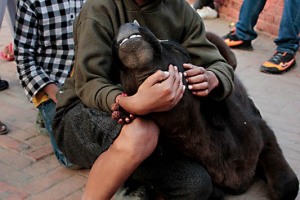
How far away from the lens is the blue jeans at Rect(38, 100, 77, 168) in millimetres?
2831

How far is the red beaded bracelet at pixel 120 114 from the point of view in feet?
6.53

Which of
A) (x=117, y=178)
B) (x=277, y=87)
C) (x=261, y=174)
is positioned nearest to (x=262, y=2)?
(x=277, y=87)

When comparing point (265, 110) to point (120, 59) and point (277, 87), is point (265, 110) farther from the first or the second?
point (120, 59)

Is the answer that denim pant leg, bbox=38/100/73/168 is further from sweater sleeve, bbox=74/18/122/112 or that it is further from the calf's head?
the calf's head

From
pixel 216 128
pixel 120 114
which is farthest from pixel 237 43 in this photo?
pixel 120 114

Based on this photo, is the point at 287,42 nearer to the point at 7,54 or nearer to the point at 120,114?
the point at 7,54

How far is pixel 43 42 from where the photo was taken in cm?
304

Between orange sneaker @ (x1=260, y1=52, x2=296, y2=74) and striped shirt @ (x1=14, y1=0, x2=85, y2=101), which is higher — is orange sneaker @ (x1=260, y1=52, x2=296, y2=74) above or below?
below

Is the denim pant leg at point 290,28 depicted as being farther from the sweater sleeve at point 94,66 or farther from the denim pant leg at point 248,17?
the sweater sleeve at point 94,66

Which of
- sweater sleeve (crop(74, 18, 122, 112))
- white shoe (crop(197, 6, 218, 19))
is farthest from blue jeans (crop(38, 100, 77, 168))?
white shoe (crop(197, 6, 218, 19))

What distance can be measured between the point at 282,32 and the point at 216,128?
2.63 m

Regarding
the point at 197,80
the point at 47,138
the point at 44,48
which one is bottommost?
the point at 47,138

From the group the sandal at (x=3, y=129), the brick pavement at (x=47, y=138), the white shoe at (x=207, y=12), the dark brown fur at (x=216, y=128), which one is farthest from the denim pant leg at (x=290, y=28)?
the sandal at (x=3, y=129)

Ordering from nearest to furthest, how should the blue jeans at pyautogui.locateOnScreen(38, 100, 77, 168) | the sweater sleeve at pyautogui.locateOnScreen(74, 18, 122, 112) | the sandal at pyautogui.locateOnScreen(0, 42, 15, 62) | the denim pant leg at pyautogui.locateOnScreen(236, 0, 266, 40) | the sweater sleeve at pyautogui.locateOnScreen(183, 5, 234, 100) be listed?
1. the sweater sleeve at pyautogui.locateOnScreen(74, 18, 122, 112)
2. the sweater sleeve at pyautogui.locateOnScreen(183, 5, 234, 100)
3. the blue jeans at pyautogui.locateOnScreen(38, 100, 77, 168)
4. the sandal at pyautogui.locateOnScreen(0, 42, 15, 62)
5. the denim pant leg at pyautogui.locateOnScreen(236, 0, 266, 40)
